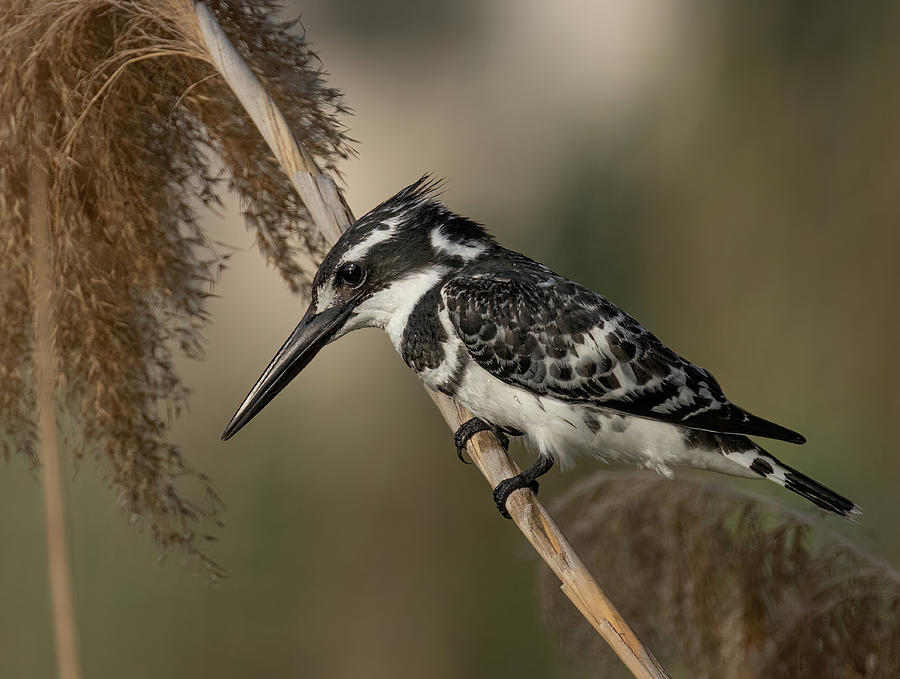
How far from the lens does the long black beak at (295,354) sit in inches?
47.1

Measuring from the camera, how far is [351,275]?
125 cm

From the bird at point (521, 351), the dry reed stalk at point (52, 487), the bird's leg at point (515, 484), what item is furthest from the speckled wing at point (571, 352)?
the dry reed stalk at point (52, 487)

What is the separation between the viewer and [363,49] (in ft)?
9.02

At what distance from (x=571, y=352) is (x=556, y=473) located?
94 cm

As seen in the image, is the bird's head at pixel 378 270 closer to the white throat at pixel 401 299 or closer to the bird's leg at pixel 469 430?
the white throat at pixel 401 299

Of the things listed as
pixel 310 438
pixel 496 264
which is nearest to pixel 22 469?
pixel 310 438

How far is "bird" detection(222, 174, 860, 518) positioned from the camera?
4.16 ft

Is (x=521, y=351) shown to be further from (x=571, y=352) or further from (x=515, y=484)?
(x=515, y=484)

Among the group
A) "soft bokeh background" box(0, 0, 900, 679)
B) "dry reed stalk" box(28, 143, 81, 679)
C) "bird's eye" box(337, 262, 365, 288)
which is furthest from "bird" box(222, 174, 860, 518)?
"soft bokeh background" box(0, 0, 900, 679)

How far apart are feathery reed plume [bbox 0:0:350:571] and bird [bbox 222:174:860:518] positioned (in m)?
0.10


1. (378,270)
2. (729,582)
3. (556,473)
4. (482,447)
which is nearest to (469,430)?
(482,447)

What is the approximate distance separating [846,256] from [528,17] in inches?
52.4

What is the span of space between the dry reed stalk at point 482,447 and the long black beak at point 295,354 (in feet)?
0.35

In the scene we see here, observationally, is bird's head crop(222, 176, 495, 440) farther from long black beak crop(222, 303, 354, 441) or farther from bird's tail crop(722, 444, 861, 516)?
bird's tail crop(722, 444, 861, 516)
